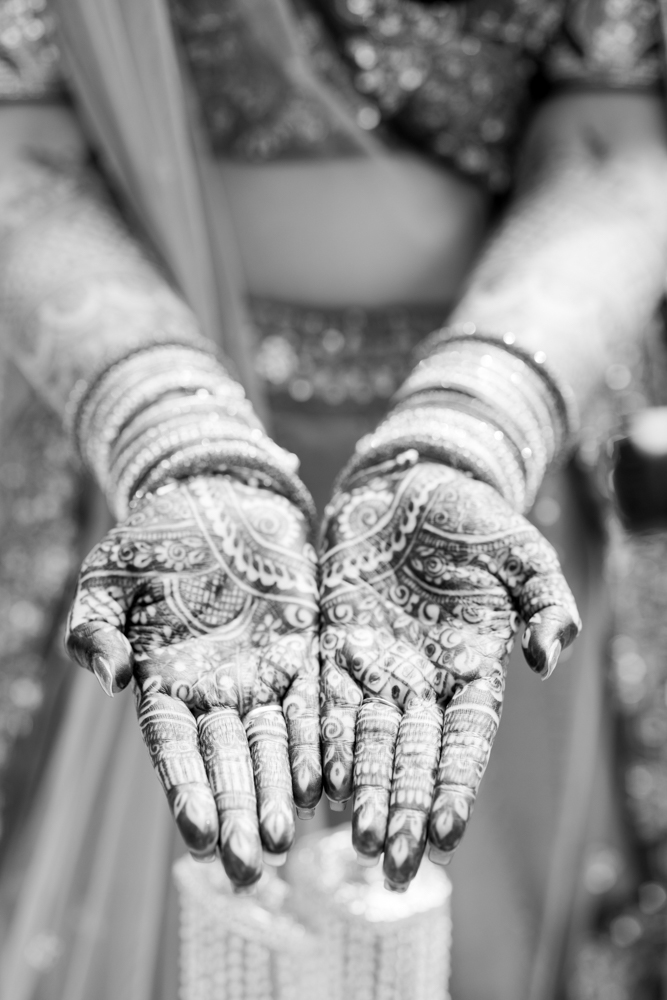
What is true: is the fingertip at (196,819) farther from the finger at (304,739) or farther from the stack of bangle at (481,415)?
the stack of bangle at (481,415)

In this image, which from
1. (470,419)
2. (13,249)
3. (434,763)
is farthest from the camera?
(13,249)

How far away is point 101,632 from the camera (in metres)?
0.47

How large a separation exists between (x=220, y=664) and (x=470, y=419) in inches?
7.9

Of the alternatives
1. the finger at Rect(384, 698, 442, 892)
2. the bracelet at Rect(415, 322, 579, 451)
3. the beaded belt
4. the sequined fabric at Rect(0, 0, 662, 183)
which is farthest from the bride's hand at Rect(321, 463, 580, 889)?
the sequined fabric at Rect(0, 0, 662, 183)

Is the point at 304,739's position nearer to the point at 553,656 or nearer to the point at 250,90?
the point at 553,656

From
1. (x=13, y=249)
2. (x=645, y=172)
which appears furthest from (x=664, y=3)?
(x=13, y=249)

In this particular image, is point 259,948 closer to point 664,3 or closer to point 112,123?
point 112,123

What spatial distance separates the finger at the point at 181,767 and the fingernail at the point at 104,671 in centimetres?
2

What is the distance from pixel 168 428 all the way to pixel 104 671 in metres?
0.16

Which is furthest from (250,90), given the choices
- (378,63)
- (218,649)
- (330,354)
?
(218,649)

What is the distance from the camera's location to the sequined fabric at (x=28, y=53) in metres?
0.71

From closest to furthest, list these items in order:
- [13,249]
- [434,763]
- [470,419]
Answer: [434,763], [470,419], [13,249]

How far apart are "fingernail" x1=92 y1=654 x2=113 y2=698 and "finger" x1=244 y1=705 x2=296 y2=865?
6cm

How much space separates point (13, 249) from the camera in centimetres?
70
